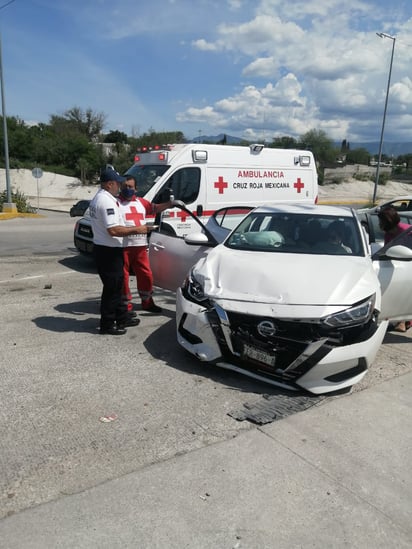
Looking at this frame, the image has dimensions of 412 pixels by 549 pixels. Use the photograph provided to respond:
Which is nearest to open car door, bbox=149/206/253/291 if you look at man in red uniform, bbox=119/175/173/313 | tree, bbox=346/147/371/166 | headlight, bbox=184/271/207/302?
man in red uniform, bbox=119/175/173/313

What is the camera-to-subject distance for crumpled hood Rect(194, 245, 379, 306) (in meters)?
4.07

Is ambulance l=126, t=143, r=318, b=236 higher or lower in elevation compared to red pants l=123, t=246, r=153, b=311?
higher

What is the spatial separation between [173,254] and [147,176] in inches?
140

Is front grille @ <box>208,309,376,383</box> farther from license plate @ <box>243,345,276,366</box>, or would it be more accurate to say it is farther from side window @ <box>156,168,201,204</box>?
side window @ <box>156,168,201,204</box>

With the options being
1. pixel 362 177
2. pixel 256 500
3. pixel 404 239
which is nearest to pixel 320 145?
pixel 362 177

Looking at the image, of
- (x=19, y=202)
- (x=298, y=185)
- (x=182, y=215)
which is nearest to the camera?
(x=182, y=215)

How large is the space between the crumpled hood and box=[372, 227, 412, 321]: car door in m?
0.34

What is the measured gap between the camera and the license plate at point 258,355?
396 centimetres

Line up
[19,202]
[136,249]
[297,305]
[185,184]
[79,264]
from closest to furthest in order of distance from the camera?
[297,305]
[136,249]
[185,184]
[79,264]
[19,202]

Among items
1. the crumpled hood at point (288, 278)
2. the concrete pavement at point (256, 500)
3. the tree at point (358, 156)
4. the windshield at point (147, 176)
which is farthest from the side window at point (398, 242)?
the tree at point (358, 156)

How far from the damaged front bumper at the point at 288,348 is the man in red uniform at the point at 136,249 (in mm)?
1922

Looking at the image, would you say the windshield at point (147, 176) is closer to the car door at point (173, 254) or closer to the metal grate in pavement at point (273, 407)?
the car door at point (173, 254)

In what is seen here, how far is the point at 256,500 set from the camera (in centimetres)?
271

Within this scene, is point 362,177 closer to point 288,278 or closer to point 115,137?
point 115,137
